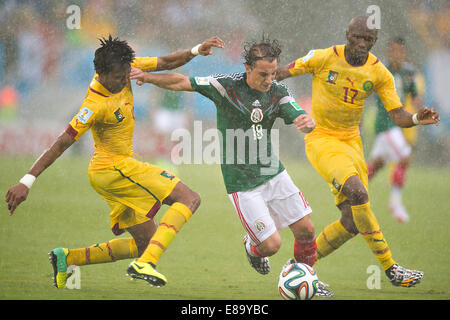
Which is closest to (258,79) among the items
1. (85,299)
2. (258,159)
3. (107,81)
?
(258,159)

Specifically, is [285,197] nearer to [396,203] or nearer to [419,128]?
[396,203]

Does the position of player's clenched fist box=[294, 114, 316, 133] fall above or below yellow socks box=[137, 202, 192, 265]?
above

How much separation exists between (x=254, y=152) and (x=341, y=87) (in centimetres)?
121

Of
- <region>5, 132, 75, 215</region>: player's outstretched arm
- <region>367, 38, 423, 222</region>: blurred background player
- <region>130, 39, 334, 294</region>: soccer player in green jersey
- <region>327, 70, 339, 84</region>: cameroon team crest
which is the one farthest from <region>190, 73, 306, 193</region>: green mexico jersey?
<region>367, 38, 423, 222</region>: blurred background player

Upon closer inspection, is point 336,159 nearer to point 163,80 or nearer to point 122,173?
point 163,80

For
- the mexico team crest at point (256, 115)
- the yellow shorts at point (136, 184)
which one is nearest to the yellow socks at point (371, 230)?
the mexico team crest at point (256, 115)

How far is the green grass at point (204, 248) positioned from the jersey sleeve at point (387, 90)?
66.0 inches

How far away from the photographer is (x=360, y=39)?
20.8 ft

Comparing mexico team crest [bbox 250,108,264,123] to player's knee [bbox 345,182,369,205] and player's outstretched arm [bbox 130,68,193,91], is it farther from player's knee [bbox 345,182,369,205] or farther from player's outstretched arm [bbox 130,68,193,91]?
player's knee [bbox 345,182,369,205]

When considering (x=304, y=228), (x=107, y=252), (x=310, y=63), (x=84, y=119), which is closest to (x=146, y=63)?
(x=84, y=119)

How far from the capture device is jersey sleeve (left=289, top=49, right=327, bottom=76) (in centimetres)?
659

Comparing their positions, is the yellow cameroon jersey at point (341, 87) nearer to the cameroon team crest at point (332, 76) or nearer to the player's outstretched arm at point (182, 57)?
the cameroon team crest at point (332, 76)

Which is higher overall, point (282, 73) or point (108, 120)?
point (282, 73)

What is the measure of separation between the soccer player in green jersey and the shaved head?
0.88 metres
